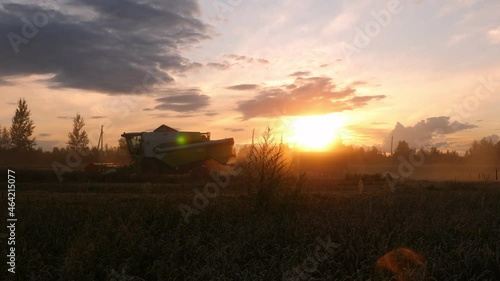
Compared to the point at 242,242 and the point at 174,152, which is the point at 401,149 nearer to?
the point at 174,152

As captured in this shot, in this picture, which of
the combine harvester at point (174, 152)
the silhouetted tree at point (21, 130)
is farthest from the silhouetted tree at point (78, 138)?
the combine harvester at point (174, 152)

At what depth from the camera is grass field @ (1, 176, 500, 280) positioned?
26.3 feet

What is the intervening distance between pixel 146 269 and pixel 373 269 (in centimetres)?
394

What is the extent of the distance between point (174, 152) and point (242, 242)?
836 inches

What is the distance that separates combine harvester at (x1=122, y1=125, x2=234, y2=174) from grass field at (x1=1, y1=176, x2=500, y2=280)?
17091 mm

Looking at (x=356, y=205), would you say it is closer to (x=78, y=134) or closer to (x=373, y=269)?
(x=373, y=269)

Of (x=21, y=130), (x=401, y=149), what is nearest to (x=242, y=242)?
(x=21, y=130)

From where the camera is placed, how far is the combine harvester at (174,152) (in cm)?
3005

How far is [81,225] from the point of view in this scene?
34.9 ft

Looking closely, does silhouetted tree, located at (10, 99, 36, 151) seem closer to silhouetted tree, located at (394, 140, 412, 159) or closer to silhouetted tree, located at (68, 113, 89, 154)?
silhouetted tree, located at (68, 113, 89, 154)

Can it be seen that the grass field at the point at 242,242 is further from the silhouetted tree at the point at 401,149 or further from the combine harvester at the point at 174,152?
the silhouetted tree at the point at 401,149

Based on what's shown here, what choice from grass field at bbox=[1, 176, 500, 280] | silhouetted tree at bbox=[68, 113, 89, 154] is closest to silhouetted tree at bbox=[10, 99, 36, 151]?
silhouetted tree at bbox=[68, 113, 89, 154]

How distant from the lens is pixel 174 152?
30.0 metres

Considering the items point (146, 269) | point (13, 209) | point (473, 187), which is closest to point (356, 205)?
point (146, 269)
